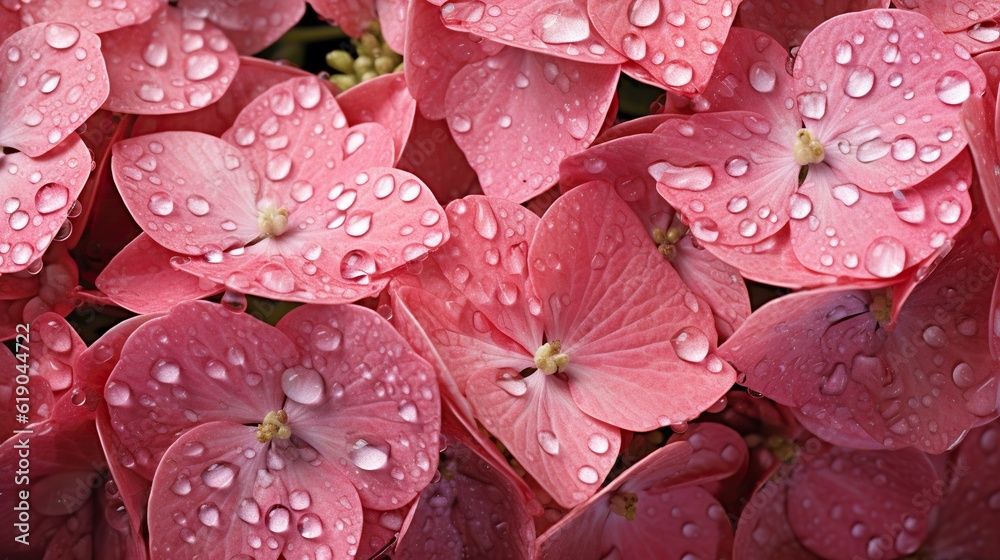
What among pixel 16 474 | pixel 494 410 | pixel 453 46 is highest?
pixel 453 46

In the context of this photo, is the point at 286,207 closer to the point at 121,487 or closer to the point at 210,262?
the point at 210,262

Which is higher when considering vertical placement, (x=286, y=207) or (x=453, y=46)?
(x=453, y=46)

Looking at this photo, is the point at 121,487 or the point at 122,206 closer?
the point at 121,487

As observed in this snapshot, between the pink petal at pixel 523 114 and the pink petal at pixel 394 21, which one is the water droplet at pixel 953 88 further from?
the pink petal at pixel 394 21

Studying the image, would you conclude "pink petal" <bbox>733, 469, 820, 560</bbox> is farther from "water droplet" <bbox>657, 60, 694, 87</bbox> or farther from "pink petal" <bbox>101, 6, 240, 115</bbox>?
"pink petal" <bbox>101, 6, 240, 115</bbox>

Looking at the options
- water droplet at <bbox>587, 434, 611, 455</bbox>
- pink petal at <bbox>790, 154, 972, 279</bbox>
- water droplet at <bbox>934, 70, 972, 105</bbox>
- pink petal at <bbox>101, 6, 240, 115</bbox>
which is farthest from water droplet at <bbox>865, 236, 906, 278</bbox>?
pink petal at <bbox>101, 6, 240, 115</bbox>

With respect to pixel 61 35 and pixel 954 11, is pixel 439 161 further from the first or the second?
pixel 954 11

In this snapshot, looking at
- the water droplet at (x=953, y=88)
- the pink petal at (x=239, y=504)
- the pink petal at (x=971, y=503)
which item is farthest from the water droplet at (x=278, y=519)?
the pink petal at (x=971, y=503)

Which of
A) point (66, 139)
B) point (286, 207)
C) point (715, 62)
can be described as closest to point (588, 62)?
point (715, 62)
